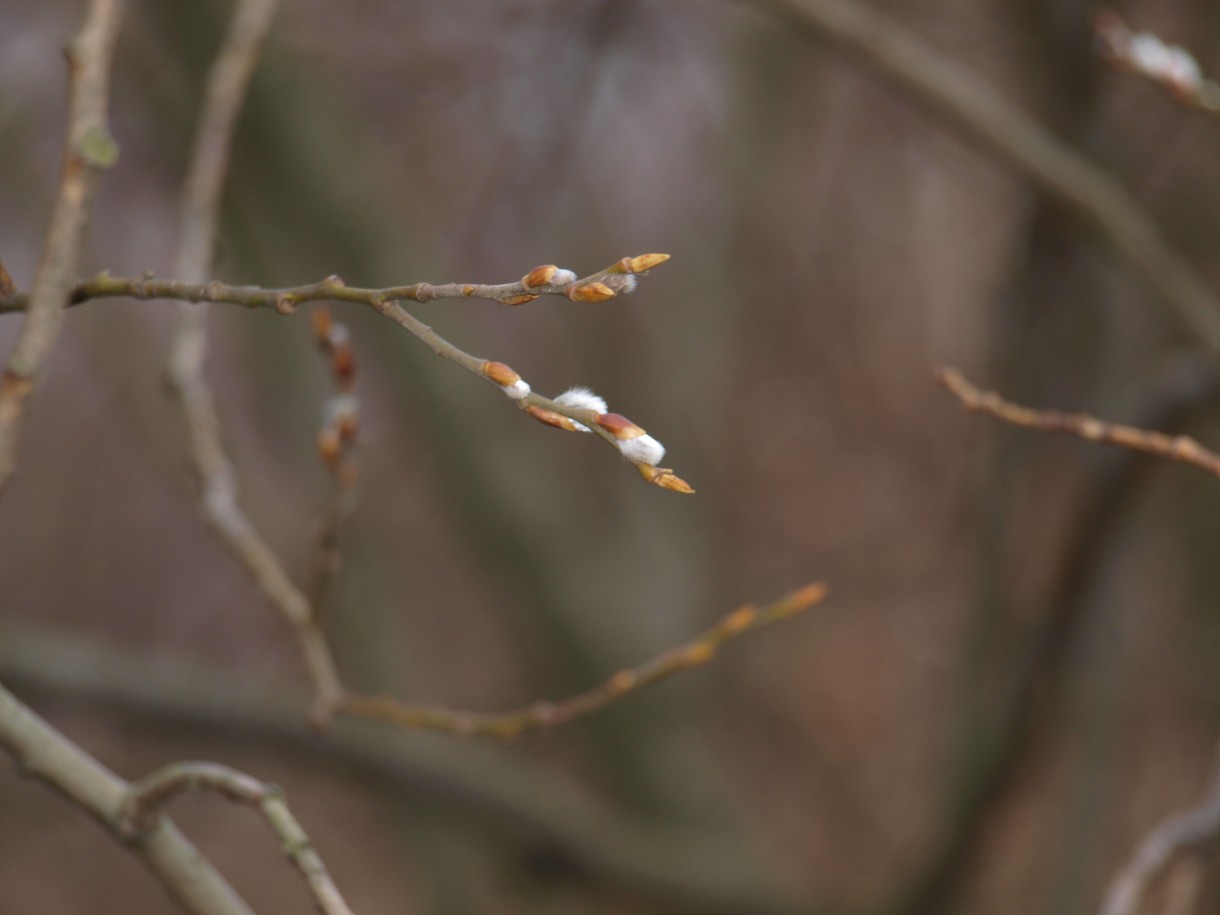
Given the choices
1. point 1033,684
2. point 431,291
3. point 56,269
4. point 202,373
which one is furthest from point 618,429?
point 1033,684

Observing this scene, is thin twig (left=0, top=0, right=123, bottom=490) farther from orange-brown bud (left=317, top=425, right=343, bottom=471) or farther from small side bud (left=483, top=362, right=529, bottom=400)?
orange-brown bud (left=317, top=425, right=343, bottom=471)

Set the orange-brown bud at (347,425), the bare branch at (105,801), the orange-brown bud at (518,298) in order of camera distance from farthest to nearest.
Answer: the orange-brown bud at (347,425)
the bare branch at (105,801)
the orange-brown bud at (518,298)

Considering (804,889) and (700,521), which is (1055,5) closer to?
(700,521)

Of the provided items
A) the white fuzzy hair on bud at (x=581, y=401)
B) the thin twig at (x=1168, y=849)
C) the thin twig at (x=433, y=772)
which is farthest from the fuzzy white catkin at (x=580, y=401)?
the thin twig at (x=433, y=772)

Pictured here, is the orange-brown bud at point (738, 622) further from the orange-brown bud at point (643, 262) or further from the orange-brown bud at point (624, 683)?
the orange-brown bud at point (643, 262)

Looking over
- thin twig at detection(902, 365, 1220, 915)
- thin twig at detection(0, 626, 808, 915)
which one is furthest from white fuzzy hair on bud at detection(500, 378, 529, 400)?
thin twig at detection(0, 626, 808, 915)

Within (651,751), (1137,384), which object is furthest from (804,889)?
(1137,384)
